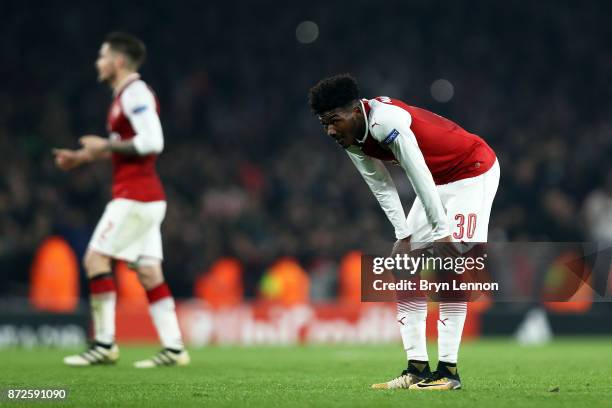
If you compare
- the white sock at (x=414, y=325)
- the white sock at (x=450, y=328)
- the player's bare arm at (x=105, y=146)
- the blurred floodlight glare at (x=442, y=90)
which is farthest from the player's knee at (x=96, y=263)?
the blurred floodlight glare at (x=442, y=90)

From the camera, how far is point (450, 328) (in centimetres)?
596

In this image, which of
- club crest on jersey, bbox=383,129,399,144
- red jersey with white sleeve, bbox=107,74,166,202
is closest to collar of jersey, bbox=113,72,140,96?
red jersey with white sleeve, bbox=107,74,166,202

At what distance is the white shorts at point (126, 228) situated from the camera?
7969 mm

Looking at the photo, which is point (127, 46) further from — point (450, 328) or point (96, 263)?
point (450, 328)

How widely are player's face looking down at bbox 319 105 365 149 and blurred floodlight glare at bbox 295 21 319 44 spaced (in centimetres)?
1514

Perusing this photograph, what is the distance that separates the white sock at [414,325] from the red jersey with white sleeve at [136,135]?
2252mm

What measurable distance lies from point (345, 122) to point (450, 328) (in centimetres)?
123

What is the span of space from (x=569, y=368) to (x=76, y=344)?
6568 millimetres

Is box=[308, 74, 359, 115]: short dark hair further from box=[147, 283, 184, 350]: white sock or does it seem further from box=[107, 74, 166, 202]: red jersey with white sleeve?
box=[147, 283, 184, 350]: white sock

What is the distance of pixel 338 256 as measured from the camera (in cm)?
1625

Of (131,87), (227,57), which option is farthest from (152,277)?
(227,57)

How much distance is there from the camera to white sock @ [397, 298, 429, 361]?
6.12 meters

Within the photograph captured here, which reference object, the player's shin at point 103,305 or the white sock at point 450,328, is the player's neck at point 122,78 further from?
the white sock at point 450,328

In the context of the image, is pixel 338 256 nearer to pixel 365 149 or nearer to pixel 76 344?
pixel 76 344
